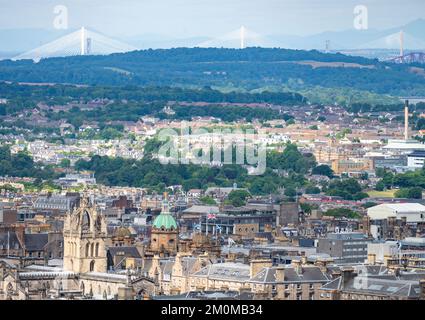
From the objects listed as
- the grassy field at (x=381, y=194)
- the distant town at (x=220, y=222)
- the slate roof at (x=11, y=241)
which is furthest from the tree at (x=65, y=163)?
the slate roof at (x=11, y=241)

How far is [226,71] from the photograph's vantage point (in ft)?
464

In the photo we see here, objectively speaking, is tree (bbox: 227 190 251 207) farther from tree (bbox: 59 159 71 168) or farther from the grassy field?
tree (bbox: 59 159 71 168)

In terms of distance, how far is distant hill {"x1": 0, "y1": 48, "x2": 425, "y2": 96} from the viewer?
124 metres

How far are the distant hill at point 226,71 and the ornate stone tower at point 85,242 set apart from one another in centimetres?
8932

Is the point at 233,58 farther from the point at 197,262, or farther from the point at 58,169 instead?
the point at 197,262

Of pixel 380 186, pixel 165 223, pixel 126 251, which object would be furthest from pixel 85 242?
pixel 380 186

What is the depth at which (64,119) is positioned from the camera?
98500mm

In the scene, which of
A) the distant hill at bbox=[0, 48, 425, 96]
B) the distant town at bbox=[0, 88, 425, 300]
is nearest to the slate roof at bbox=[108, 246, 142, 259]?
the distant town at bbox=[0, 88, 425, 300]

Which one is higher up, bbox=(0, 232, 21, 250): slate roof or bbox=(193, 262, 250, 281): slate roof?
bbox=(193, 262, 250, 281): slate roof

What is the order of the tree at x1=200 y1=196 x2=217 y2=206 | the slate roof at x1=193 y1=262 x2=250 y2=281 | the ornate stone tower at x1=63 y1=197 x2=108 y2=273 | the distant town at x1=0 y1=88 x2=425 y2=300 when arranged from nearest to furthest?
the distant town at x1=0 y1=88 x2=425 y2=300 < the slate roof at x1=193 y1=262 x2=250 y2=281 < the ornate stone tower at x1=63 y1=197 x2=108 y2=273 < the tree at x1=200 y1=196 x2=217 y2=206

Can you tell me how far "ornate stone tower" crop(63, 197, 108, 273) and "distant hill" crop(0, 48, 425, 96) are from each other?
8932 centimetres

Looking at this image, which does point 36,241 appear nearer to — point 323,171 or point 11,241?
point 11,241
